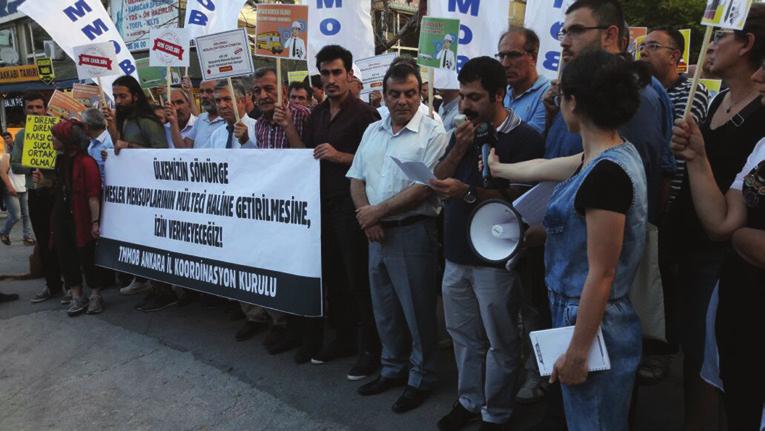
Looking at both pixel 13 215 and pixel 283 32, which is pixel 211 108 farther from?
pixel 13 215

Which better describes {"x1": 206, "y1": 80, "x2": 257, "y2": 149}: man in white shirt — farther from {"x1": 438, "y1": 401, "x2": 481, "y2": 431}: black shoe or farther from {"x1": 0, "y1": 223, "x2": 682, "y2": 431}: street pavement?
{"x1": 438, "y1": 401, "x2": 481, "y2": 431}: black shoe

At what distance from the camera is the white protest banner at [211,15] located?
599 cm

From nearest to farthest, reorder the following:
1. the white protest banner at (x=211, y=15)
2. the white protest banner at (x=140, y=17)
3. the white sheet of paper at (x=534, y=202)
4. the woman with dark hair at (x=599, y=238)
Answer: the woman with dark hair at (x=599, y=238)
the white sheet of paper at (x=534, y=202)
the white protest banner at (x=211, y=15)
the white protest banner at (x=140, y=17)

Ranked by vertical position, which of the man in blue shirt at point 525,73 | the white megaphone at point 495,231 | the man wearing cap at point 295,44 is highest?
the man wearing cap at point 295,44

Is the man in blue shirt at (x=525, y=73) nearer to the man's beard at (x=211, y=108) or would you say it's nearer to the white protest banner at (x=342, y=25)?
the white protest banner at (x=342, y=25)

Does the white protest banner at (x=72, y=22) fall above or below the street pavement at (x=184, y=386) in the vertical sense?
above

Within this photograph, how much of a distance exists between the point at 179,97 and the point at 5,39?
71.2 feet

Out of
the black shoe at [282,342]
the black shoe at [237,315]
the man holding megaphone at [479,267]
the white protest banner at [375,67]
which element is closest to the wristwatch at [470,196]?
the man holding megaphone at [479,267]

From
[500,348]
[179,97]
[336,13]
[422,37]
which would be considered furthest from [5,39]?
[500,348]

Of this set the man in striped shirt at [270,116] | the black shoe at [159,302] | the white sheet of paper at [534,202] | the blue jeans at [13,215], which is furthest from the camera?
the blue jeans at [13,215]

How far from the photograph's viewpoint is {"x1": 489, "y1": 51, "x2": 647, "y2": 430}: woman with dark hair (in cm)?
178

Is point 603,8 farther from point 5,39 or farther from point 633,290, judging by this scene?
point 5,39

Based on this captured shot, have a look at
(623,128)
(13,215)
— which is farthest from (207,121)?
(13,215)

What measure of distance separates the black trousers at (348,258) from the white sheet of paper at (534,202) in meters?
1.60
